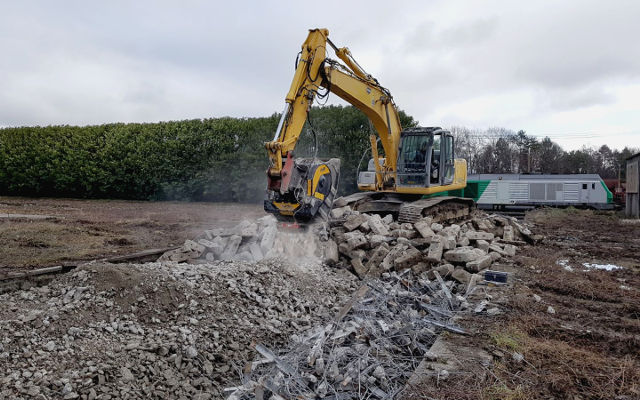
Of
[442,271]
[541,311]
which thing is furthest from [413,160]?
[541,311]

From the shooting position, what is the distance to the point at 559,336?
4.44m

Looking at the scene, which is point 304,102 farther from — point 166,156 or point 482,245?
point 166,156

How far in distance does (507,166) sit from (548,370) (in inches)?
1733

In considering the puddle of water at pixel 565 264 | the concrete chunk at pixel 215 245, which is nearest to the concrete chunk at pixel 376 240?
the concrete chunk at pixel 215 245

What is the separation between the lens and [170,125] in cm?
2194

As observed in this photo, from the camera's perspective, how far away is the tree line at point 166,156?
64.2 feet

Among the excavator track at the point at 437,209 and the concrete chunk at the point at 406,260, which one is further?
the excavator track at the point at 437,209

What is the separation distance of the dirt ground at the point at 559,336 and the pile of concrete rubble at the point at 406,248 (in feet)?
2.27

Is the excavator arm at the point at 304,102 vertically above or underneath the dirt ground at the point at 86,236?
above

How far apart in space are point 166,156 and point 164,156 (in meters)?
0.10

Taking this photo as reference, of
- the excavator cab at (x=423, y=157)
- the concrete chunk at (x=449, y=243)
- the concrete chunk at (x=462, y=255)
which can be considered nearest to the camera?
the concrete chunk at (x=462, y=255)

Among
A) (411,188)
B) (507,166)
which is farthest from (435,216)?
(507,166)

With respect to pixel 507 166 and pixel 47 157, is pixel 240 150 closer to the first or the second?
pixel 47 157

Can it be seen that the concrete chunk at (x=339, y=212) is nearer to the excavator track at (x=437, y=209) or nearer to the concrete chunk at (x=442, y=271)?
the excavator track at (x=437, y=209)
